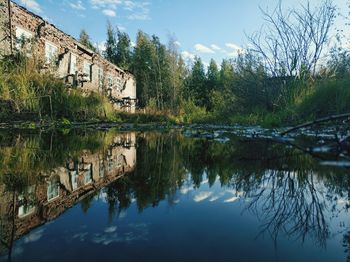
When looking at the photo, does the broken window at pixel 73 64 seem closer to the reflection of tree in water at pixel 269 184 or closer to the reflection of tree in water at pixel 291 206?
the reflection of tree in water at pixel 269 184

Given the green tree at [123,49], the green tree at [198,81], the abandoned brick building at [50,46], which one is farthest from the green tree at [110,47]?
the abandoned brick building at [50,46]

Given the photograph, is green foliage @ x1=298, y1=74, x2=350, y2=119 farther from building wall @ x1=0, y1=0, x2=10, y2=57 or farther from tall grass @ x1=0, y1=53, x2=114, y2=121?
building wall @ x1=0, y1=0, x2=10, y2=57

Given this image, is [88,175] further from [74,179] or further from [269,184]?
[269,184]

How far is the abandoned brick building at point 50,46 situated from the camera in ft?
35.9

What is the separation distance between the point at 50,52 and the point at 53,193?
1409cm

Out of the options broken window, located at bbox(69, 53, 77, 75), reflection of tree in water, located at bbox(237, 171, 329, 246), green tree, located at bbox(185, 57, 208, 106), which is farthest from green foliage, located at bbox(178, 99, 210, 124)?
green tree, located at bbox(185, 57, 208, 106)

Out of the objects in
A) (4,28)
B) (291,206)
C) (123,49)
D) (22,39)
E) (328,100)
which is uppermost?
(123,49)

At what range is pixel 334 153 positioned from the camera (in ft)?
7.11

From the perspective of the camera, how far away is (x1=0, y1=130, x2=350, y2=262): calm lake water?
791mm

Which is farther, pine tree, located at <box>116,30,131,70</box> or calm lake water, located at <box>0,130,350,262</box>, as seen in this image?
pine tree, located at <box>116,30,131,70</box>

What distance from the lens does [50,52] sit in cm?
1381

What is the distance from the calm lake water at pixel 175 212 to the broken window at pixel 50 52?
41.7ft

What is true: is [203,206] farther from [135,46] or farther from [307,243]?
[135,46]

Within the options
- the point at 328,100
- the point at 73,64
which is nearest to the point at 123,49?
the point at 73,64
